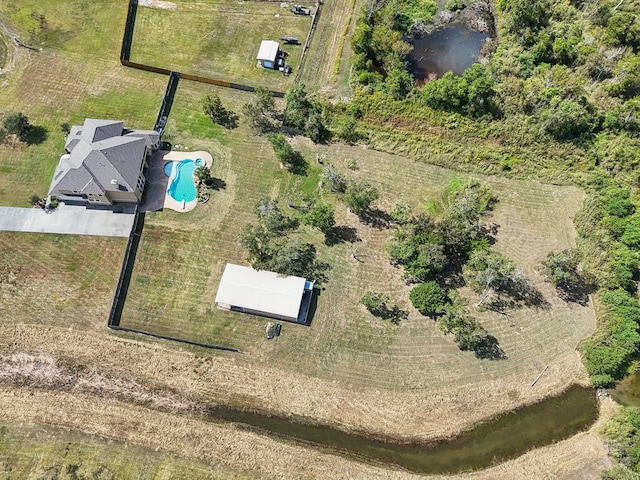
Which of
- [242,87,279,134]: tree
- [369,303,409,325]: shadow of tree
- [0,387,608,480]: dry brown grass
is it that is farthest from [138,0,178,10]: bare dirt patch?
[0,387,608,480]: dry brown grass

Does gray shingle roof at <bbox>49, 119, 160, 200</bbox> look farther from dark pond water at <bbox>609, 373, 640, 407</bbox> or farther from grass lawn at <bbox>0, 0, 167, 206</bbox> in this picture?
dark pond water at <bbox>609, 373, 640, 407</bbox>

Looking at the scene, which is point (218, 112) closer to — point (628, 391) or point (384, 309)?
point (384, 309)

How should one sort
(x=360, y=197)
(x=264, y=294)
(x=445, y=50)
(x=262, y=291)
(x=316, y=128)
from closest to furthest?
(x=264, y=294) → (x=262, y=291) → (x=360, y=197) → (x=316, y=128) → (x=445, y=50)

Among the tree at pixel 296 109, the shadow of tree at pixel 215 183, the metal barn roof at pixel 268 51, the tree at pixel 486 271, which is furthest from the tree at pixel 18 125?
the tree at pixel 486 271

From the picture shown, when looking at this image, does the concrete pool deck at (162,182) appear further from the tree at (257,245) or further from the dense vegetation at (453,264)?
the dense vegetation at (453,264)

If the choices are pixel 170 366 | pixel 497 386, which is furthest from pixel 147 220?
pixel 497 386

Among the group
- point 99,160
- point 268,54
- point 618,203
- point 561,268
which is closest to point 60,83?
point 99,160

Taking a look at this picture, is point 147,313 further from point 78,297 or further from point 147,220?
point 147,220
